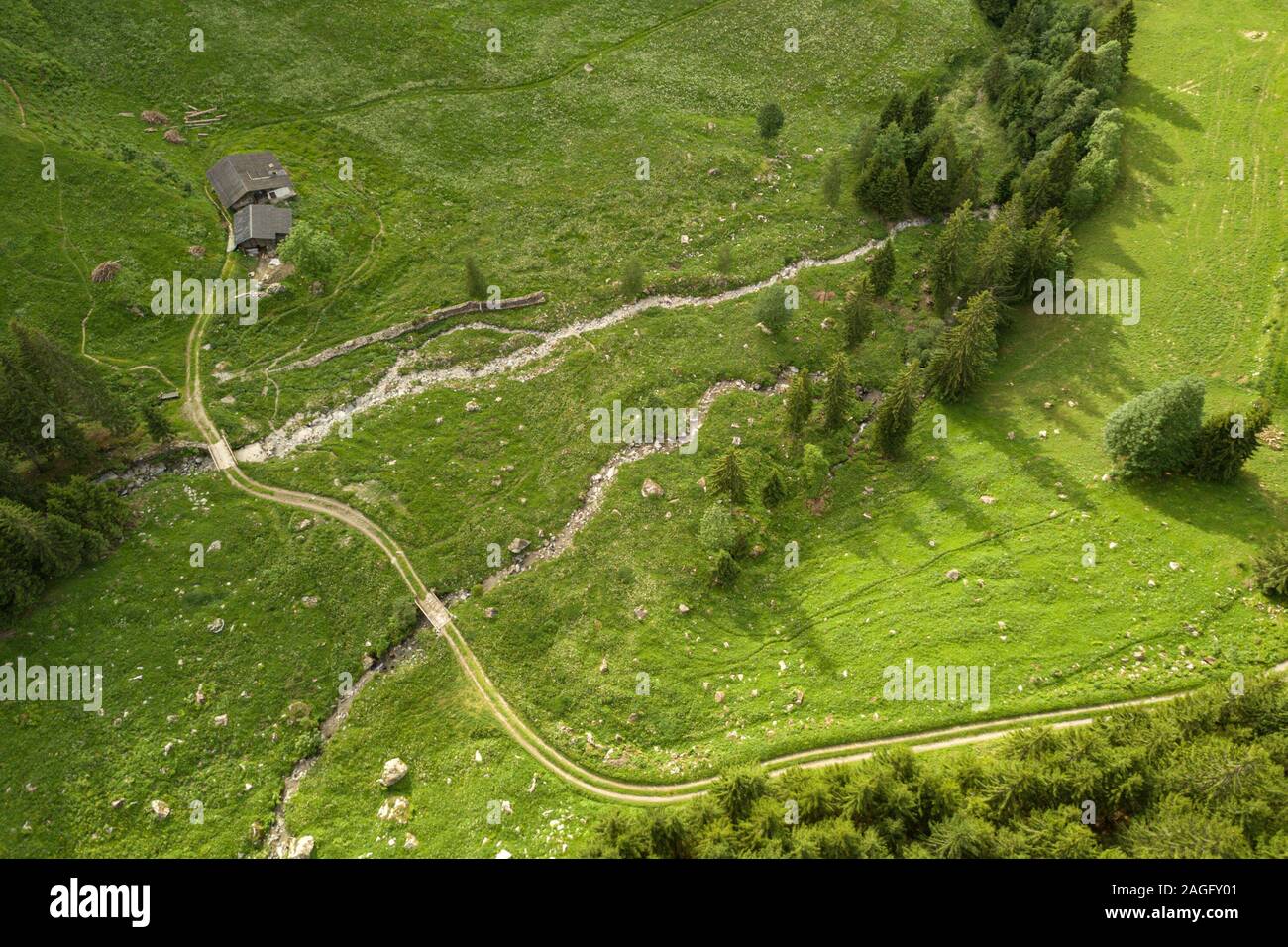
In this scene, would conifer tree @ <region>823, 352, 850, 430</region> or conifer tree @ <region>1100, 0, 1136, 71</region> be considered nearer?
Answer: conifer tree @ <region>823, 352, 850, 430</region>

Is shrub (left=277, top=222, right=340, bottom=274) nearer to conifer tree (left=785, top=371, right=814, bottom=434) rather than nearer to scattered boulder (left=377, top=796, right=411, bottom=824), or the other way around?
conifer tree (left=785, top=371, right=814, bottom=434)

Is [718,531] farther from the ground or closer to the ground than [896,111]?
closer to the ground

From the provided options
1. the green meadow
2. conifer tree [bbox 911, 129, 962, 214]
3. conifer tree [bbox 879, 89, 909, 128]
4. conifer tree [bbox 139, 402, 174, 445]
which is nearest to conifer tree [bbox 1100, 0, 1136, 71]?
the green meadow

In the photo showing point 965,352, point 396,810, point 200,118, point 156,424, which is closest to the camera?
point 396,810

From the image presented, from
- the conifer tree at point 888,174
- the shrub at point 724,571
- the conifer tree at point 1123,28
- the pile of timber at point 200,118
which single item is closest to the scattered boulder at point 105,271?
the pile of timber at point 200,118

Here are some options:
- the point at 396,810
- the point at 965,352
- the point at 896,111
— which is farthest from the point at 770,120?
the point at 396,810

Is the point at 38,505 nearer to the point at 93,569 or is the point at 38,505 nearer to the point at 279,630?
the point at 93,569

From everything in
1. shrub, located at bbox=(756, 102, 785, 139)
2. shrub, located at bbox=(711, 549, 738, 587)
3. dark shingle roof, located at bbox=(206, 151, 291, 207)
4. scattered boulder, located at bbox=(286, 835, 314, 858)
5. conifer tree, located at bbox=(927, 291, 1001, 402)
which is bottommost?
scattered boulder, located at bbox=(286, 835, 314, 858)

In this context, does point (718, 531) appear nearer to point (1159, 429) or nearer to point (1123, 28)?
point (1159, 429)
